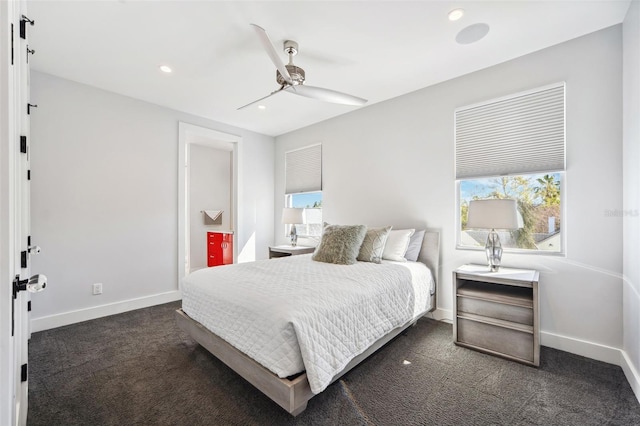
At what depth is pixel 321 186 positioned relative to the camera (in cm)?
457

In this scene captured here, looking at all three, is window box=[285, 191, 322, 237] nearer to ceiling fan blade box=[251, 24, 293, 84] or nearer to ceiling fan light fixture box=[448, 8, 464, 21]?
ceiling fan blade box=[251, 24, 293, 84]

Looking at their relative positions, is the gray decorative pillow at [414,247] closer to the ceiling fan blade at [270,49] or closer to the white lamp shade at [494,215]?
the white lamp shade at [494,215]

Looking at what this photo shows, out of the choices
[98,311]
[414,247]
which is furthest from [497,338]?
[98,311]

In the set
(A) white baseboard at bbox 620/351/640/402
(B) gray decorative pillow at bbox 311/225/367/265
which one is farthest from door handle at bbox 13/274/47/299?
(A) white baseboard at bbox 620/351/640/402

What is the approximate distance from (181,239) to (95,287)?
1105 mm

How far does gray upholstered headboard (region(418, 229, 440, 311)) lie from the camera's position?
3.14 meters

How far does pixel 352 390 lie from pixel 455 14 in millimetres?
2841

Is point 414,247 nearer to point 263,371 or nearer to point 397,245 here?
point 397,245

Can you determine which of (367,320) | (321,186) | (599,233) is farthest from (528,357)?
(321,186)

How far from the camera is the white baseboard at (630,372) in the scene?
183 centimetres

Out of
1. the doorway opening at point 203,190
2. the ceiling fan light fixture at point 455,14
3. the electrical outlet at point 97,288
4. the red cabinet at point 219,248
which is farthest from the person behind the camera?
the doorway opening at point 203,190

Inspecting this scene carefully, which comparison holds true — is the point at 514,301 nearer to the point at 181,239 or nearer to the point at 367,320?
the point at 367,320

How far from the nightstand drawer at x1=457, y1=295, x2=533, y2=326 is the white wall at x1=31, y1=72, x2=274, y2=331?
3.71 meters

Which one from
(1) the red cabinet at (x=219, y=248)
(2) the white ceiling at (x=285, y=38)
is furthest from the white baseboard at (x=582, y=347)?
(1) the red cabinet at (x=219, y=248)
